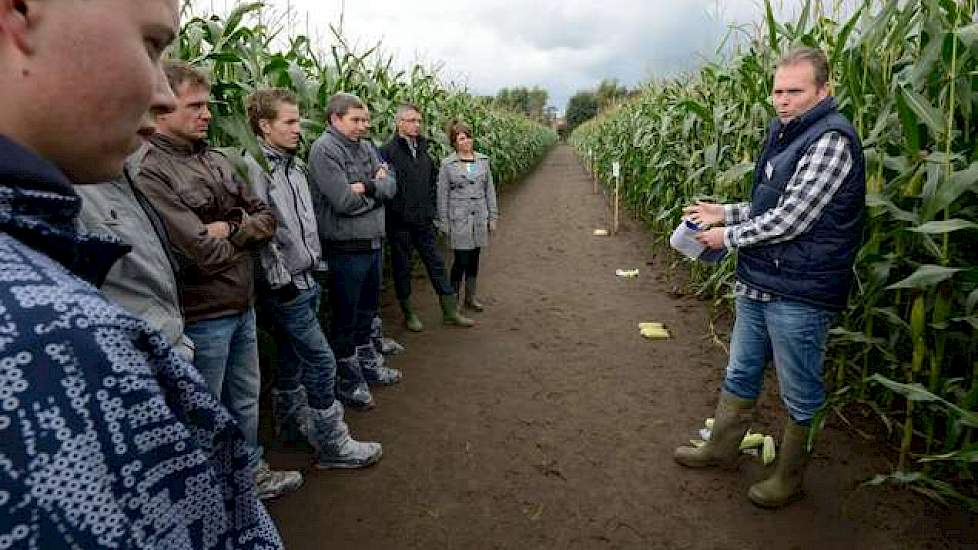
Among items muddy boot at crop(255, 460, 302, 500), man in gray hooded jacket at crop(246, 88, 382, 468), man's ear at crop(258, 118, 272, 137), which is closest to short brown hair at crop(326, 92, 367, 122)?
man in gray hooded jacket at crop(246, 88, 382, 468)

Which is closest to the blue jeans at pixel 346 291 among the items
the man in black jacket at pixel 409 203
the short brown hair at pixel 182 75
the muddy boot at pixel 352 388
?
the muddy boot at pixel 352 388

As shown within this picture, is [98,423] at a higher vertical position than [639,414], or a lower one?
higher

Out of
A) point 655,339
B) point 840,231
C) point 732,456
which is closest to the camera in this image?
point 840,231

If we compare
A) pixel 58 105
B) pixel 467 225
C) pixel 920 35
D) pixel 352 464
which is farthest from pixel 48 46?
pixel 467 225

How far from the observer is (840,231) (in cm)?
253

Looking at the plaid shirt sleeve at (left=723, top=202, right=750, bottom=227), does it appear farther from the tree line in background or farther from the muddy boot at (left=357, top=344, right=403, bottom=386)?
the tree line in background

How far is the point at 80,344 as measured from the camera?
0.45m

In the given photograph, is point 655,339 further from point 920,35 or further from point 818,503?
point 920,35

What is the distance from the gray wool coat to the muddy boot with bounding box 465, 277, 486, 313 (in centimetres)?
54

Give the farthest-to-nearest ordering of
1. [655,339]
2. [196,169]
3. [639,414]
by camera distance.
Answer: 1. [655,339]
2. [639,414]
3. [196,169]

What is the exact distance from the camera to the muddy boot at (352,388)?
3.84 meters

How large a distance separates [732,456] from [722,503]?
1.07 feet

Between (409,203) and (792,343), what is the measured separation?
10.6 feet

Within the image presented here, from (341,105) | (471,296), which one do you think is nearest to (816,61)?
(341,105)
